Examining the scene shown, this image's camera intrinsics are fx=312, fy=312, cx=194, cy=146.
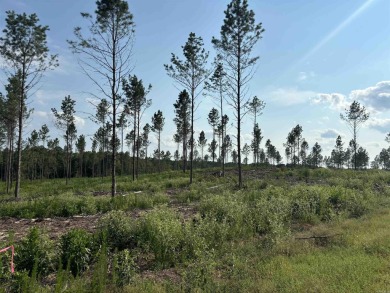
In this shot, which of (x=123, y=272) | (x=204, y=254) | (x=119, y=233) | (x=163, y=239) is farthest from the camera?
(x=119, y=233)

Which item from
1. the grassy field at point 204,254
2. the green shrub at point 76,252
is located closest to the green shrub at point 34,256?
the grassy field at point 204,254

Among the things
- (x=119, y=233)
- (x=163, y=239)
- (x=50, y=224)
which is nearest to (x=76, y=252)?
(x=119, y=233)

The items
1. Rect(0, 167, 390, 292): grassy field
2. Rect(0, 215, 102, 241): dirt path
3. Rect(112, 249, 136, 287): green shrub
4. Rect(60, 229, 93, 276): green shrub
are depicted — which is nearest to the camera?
Rect(0, 167, 390, 292): grassy field

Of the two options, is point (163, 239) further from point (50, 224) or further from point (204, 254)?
point (50, 224)

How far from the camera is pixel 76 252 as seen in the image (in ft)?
17.6

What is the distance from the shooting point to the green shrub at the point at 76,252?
208 inches

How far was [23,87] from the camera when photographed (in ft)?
67.7

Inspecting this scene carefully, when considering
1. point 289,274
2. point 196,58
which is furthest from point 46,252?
A: point 196,58

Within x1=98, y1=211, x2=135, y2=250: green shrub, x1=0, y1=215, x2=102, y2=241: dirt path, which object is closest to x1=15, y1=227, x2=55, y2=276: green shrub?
x1=98, y1=211, x2=135, y2=250: green shrub

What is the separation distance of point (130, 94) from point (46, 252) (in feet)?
94.6

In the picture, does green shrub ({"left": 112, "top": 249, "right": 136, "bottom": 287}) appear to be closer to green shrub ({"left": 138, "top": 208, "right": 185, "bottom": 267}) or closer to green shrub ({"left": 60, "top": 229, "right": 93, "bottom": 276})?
green shrub ({"left": 60, "top": 229, "right": 93, "bottom": 276})

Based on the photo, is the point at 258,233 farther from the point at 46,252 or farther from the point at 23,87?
the point at 23,87

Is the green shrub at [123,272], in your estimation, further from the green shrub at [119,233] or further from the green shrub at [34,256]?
the green shrub at [119,233]

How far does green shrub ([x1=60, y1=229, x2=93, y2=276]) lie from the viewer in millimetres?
5285
